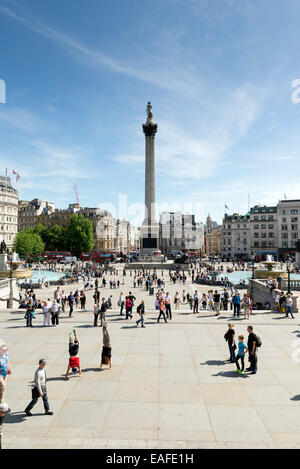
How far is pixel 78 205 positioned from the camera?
422 feet

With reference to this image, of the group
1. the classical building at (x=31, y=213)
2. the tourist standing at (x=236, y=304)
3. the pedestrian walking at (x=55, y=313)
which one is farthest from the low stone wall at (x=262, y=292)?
the classical building at (x=31, y=213)

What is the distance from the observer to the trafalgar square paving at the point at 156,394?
22.6 feet

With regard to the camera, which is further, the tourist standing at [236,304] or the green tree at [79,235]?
the green tree at [79,235]

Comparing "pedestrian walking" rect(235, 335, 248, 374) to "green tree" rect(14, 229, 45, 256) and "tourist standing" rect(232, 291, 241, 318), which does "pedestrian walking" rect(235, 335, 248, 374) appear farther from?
"green tree" rect(14, 229, 45, 256)

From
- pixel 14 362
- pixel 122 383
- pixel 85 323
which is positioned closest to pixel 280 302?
pixel 85 323

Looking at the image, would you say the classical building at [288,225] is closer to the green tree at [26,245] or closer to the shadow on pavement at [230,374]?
the green tree at [26,245]

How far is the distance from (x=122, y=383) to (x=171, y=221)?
153m

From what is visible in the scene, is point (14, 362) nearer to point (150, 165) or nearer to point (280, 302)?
point (280, 302)

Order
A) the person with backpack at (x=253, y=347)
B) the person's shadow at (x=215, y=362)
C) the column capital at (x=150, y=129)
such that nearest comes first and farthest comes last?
the person with backpack at (x=253, y=347), the person's shadow at (x=215, y=362), the column capital at (x=150, y=129)

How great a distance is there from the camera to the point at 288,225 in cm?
9638

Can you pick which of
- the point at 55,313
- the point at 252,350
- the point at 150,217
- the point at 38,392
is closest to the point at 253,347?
the point at 252,350

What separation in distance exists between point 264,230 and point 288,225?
29.1 feet

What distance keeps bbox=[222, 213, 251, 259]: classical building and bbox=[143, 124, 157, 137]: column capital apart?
5211 centimetres

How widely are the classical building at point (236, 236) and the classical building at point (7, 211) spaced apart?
72379 mm
